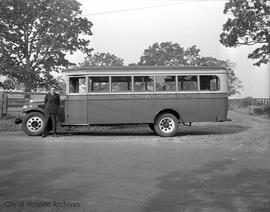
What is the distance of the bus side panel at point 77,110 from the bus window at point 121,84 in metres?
1.08

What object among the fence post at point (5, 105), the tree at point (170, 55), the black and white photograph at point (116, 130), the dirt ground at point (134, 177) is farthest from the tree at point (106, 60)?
the dirt ground at point (134, 177)

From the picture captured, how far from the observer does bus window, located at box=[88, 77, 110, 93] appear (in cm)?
1560

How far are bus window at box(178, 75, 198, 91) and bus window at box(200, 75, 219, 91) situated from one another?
0.23 m

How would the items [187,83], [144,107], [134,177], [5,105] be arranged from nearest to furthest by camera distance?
1. [134,177]
2. [144,107]
3. [187,83]
4. [5,105]

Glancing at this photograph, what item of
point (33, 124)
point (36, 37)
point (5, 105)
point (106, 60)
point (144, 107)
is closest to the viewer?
point (33, 124)

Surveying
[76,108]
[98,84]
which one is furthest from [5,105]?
[98,84]

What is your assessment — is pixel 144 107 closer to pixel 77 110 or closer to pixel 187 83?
pixel 187 83

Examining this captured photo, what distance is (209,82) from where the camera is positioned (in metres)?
16.1

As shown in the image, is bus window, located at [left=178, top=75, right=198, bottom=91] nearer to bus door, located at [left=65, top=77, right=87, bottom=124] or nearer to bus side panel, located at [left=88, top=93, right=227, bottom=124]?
bus side panel, located at [left=88, top=93, right=227, bottom=124]

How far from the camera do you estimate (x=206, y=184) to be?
7453 millimetres

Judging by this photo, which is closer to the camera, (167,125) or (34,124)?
(34,124)

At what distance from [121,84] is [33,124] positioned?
3.29m

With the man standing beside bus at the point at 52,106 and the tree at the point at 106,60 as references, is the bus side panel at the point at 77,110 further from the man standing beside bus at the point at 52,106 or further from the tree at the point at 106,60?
the tree at the point at 106,60

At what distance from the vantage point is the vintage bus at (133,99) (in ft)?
50.9
